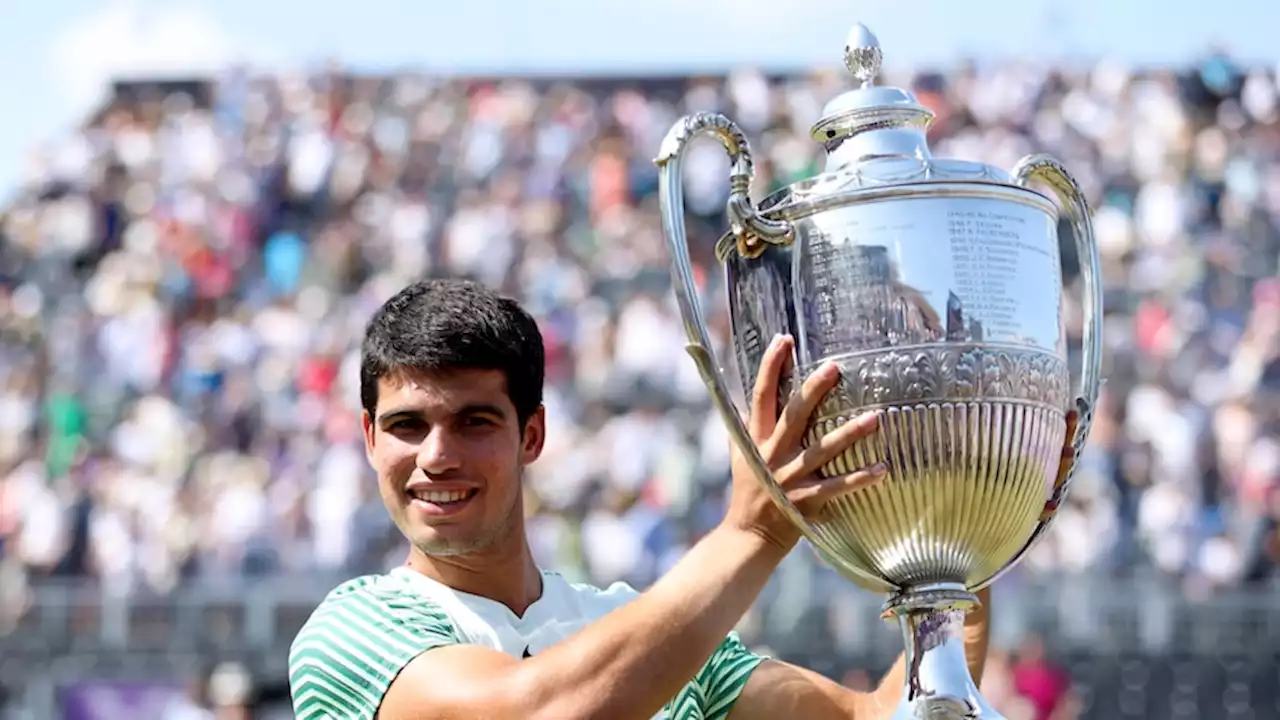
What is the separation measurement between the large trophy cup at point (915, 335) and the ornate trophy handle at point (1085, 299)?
3 cm

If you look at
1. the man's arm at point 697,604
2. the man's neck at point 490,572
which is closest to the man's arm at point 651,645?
the man's arm at point 697,604

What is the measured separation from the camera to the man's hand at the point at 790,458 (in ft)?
8.54

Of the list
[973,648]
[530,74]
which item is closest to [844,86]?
[530,74]

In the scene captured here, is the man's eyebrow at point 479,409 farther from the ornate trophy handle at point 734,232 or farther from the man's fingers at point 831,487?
the man's fingers at point 831,487

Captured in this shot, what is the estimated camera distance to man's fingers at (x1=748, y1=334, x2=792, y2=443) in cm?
265

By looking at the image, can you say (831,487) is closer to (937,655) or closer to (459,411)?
(937,655)

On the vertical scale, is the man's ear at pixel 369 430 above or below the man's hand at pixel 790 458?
above

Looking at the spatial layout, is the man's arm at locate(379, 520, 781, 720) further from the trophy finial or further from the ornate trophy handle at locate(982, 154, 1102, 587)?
the trophy finial

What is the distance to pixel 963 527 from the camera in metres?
2.76

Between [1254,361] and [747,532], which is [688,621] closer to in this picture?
[747,532]

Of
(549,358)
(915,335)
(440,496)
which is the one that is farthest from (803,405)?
(549,358)

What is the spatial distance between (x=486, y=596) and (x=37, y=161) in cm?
1581

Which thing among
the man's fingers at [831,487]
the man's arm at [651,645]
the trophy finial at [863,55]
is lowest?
the man's arm at [651,645]

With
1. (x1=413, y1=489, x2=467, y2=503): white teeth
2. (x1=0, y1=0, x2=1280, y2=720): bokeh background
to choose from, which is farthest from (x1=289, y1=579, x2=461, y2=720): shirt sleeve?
(x1=0, y1=0, x2=1280, y2=720): bokeh background
